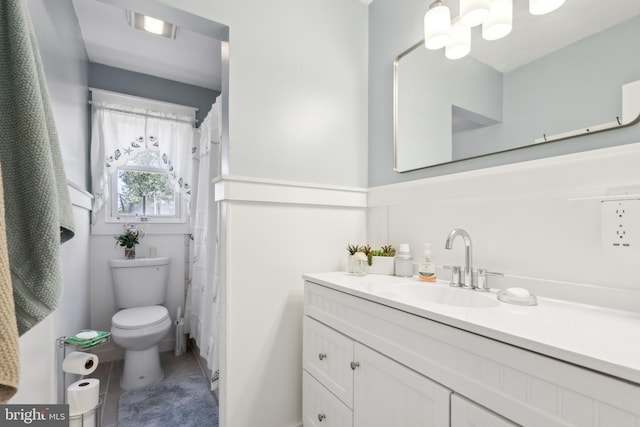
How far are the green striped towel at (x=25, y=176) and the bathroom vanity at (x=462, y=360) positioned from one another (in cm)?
80

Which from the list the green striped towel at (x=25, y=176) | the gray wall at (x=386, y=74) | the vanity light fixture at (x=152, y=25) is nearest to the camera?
the green striped towel at (x=25, y=176)

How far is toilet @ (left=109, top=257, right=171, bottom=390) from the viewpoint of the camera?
192 centimetres

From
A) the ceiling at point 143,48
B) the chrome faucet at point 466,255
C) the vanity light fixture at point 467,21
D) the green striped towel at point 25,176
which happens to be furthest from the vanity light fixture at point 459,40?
the ceiling at point 143,48

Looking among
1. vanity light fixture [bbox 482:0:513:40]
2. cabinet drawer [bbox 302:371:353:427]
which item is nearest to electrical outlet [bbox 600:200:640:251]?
vanity light fixture [bbox 482:0:513:40]

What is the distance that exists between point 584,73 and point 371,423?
1.27m

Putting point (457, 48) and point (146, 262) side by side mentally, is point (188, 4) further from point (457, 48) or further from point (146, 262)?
point (146, 262)

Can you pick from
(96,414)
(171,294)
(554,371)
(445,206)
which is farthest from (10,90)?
(171,294)

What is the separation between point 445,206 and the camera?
1280 millimetres

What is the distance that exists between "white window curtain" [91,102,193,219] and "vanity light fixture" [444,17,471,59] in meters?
2.25

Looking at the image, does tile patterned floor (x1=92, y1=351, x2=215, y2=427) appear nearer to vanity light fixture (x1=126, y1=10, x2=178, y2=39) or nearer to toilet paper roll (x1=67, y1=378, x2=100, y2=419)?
toilet paper roll (x1=67, y1=378, x2=100, y2=419)

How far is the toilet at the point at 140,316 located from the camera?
75.5 inches

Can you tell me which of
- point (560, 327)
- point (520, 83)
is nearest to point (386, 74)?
point (520, 83)

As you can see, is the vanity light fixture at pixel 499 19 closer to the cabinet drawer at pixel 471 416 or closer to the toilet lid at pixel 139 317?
the cabinet drawer at pixel 471 416

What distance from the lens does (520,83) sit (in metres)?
1.06
